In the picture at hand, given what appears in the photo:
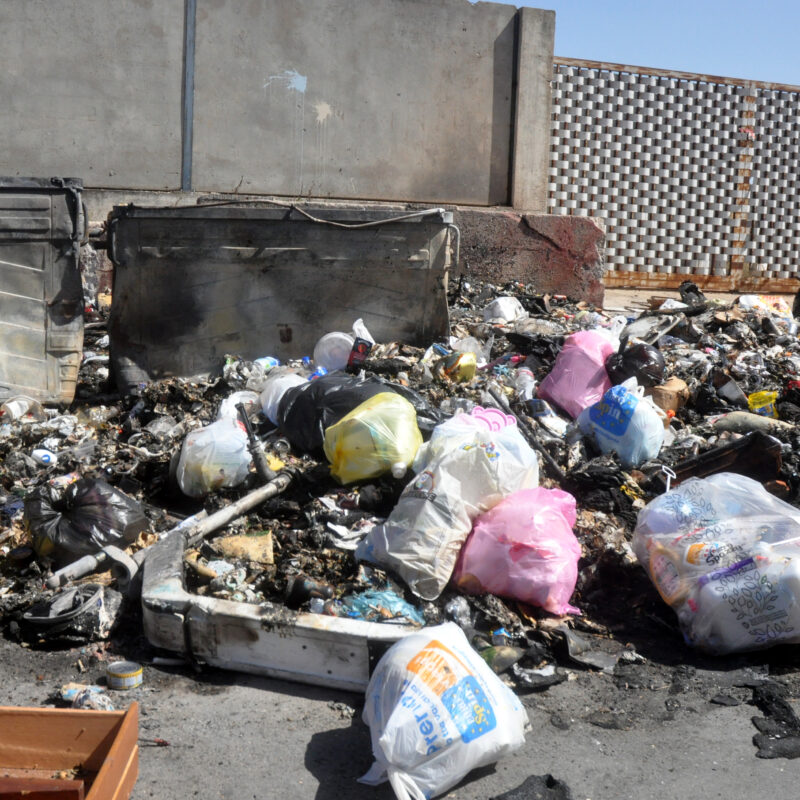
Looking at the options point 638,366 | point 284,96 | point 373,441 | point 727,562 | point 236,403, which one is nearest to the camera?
point 727,562

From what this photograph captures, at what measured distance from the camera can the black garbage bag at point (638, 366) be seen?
5.33 metres

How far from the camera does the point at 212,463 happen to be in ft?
14.4

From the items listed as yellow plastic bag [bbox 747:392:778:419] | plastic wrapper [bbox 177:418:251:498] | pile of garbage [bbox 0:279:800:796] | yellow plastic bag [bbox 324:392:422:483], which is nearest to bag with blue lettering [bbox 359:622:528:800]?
pile of garbage [bbox 0:279:800:796]

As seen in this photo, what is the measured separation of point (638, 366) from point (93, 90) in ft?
16.4

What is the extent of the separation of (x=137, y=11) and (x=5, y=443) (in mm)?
4111

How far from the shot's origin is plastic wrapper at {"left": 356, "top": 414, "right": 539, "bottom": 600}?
3.51 metres

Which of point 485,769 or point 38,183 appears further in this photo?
point 38,183

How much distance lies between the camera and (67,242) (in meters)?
5.50

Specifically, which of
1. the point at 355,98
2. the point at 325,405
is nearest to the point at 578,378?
the point at 325,405

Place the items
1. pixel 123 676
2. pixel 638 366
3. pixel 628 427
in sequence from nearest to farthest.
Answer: pixel 123 676, pixel 628 427, pixel 638 366

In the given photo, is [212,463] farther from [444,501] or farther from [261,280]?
[261,280]

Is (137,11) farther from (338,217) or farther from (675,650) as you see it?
(675,650)

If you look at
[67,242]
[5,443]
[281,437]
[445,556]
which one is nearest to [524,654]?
[445,556]

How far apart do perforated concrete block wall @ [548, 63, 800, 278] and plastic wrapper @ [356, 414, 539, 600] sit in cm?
631
